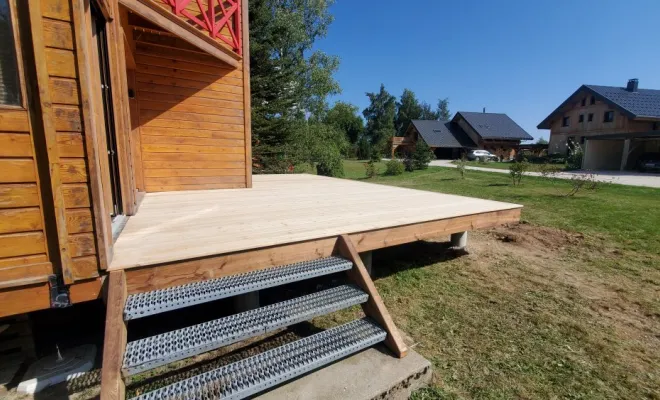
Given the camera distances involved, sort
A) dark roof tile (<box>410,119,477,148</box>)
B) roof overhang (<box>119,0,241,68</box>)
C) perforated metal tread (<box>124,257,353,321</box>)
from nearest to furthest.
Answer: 1. perforated metal tread (<box>124,257,353,321</box>)
2. roof overhang (<box>119,0,241,68</box>)
3. dark roof tile (<box>410,119,477,148</box>)

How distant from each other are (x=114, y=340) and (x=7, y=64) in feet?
4.36

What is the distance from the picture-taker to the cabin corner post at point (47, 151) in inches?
56.6

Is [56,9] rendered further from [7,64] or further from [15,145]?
[15,145]

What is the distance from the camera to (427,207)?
3.70 m

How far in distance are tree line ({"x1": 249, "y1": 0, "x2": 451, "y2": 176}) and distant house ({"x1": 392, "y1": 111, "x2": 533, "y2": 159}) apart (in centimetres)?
1856

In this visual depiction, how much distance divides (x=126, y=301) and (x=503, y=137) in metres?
37.3

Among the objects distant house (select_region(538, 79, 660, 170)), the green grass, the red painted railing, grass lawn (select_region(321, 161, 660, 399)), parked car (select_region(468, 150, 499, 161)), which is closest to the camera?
grass lawn (select_region(321, 161, 660, 399))

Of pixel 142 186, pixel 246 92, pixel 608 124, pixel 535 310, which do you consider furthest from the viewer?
pixel 608 124

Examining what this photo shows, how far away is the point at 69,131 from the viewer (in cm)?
155

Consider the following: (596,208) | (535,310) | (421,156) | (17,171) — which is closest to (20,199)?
(17,171)

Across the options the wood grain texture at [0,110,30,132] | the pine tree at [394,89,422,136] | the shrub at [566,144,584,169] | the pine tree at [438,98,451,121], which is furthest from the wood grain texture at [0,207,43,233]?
the pine tree at [438,98,451,121]

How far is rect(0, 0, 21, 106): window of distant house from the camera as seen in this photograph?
54.5 inches

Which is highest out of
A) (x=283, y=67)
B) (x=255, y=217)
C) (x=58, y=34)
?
(x=283, y=67)

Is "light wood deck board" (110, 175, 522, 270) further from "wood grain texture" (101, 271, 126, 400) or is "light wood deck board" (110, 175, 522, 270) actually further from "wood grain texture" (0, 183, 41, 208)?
"wood grain texture" (0, 183, 41, 208)
